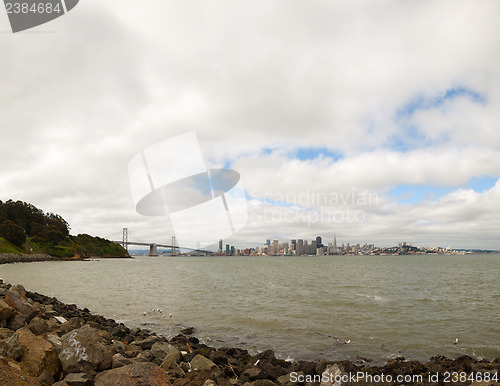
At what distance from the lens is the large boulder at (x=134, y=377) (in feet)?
21.2

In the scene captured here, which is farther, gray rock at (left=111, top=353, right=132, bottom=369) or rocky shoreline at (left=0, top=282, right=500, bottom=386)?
gray rock at (left=111, top=353, right=132, bottom=369)

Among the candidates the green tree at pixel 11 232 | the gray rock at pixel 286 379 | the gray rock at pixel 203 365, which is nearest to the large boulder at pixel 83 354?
the gray rock at pixel 203 365

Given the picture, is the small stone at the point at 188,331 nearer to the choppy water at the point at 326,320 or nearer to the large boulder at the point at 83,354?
the choppy water at the point at 326,320

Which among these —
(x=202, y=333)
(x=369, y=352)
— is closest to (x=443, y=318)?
(x=369, y=352)

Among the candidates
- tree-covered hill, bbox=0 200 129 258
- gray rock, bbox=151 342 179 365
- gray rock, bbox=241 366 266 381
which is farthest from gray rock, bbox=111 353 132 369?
tree-covered hill, bbox=0 200 129 258

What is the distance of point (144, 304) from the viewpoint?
2520 centimetres

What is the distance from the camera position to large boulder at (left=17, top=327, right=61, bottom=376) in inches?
259

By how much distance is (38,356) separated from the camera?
6.74m

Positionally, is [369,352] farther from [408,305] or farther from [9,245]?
[9,245]

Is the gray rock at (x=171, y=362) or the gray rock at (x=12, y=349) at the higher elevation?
the gray rock at (x=12, y=349)

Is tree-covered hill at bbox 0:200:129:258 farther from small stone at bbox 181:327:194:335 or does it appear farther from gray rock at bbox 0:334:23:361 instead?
gray rock at bbox 0:334:23:361

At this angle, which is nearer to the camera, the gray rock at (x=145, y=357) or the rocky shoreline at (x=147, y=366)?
the rocky shoreline at (x=147, y=366)

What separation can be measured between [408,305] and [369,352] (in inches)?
532

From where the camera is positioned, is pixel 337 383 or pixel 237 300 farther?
pixel 237 300
